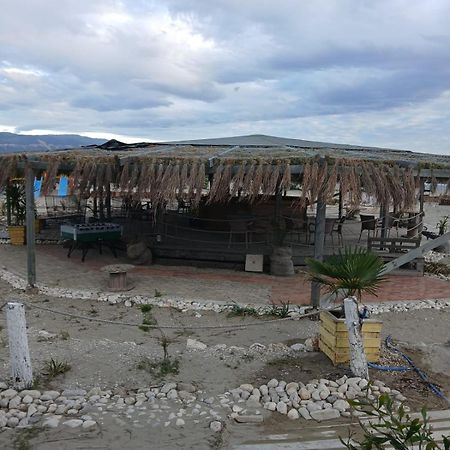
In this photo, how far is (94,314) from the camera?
7.95 meters

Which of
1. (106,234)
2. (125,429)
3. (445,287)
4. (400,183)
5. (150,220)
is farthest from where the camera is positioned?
(150,220)

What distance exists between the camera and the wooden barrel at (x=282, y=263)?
1061 cm

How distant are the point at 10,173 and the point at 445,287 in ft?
31.4

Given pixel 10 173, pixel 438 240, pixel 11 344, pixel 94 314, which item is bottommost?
pixel 94 314

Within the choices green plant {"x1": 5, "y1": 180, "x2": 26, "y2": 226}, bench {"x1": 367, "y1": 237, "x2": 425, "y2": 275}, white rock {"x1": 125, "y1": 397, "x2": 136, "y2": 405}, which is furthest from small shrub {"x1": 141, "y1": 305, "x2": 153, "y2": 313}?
green plant {"x1": 5, "y1": 180, "x2": 26, "y2": 226}

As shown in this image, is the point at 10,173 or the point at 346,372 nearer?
the point at 346,372

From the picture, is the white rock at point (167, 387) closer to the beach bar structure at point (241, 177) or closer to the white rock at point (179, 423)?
the white rock at point (179, 423)

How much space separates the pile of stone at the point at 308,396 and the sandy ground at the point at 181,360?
18 cm

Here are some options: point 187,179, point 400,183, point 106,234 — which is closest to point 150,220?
point 106,234

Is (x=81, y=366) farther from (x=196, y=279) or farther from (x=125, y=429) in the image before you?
(x=196, y=279)

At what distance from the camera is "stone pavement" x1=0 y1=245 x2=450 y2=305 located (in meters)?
9.10

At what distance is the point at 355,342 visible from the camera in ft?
17.4

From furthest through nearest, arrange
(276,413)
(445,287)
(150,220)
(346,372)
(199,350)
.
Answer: (150,220)
(445,287)
(199,350)
(346,372)
(276,413)

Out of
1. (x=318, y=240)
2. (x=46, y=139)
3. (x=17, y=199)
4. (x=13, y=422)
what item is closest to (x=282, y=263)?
(x=318, y=240)
